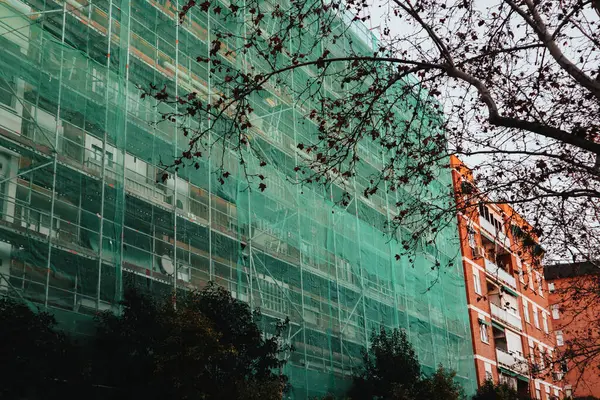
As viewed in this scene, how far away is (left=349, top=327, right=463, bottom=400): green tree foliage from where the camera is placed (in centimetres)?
2119

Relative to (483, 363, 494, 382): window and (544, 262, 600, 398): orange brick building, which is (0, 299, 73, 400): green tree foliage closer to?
(544, 262, 600, 398): orange brick building

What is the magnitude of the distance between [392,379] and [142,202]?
9208 mm

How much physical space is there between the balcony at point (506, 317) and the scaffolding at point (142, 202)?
1447 cm

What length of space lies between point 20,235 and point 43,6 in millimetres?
5465

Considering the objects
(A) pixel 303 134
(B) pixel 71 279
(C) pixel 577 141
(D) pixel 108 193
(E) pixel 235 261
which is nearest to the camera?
(C) pixel 577 141

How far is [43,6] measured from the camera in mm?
16000

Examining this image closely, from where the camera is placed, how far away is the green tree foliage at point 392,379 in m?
21.2

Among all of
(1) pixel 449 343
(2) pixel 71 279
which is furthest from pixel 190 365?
(1) pixel 449 343

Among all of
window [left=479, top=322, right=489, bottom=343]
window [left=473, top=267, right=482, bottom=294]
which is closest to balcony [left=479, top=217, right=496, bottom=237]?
window [left=473, top=267, right=482, bottom=294]

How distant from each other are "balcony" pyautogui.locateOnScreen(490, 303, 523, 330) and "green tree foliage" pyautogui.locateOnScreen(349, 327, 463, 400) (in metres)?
16.4

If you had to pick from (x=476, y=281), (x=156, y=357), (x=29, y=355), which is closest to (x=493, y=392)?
(x=476, y=281)

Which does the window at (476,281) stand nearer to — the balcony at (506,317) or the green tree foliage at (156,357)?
the balcony at (506,317)

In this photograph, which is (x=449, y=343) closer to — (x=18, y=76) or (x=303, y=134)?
(x=303, y=134)

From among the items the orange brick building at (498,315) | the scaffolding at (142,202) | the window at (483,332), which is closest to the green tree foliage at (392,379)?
the scaffolding at (142,202)
